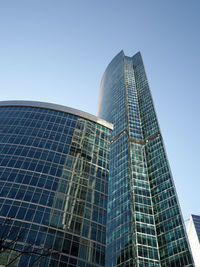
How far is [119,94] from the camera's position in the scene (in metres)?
130

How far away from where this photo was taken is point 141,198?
237 ft

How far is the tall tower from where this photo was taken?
58375 mm

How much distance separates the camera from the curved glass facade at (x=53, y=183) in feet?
191

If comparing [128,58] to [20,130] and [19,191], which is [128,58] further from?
[19,191]

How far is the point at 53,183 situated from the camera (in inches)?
2844

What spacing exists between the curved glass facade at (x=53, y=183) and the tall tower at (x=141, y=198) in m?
4.47

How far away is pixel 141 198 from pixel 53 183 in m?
25.2

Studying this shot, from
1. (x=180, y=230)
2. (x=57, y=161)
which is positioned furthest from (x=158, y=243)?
(x=57, y=161)

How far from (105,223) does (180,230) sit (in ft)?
65.9

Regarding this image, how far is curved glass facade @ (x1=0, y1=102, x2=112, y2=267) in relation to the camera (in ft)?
191

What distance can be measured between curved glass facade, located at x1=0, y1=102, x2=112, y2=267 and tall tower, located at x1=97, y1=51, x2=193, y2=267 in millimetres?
4475

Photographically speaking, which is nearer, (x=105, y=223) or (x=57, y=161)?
(x=105, y=223)

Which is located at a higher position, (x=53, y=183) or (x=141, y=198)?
(x=53, y=183)

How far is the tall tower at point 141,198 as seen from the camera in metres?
58.4
